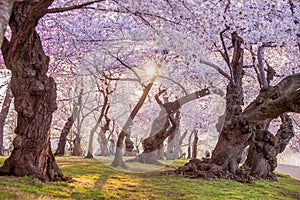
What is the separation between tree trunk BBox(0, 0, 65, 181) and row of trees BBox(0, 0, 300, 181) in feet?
0.08

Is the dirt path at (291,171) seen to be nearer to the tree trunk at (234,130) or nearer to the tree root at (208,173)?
the tree root at (208,173)

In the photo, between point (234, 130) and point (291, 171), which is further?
point (291, 171)

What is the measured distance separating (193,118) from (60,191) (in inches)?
1152

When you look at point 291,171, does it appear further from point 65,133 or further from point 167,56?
point 167,56

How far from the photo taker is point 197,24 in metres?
9.25

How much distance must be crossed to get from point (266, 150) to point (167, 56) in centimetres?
645

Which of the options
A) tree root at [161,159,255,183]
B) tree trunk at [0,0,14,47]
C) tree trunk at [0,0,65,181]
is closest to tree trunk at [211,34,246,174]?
tree root at [161,159,255,183]

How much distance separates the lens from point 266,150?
15711 millimetres

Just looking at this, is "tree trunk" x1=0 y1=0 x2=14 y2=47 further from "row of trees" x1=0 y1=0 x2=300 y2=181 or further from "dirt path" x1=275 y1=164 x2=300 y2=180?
"dirt path" x1=275 y1=164 x2=300 y2=180

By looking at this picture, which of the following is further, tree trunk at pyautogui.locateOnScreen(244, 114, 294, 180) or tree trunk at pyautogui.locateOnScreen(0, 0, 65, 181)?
tree trunk at pyautogui.locateOnScreen(244, 114, 294, 180)

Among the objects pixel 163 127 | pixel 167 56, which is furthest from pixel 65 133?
pixel 167 56

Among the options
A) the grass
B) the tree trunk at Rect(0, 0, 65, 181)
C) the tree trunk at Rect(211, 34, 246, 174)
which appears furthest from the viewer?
the tree trunk at Rect(211, 34, 246, 174)

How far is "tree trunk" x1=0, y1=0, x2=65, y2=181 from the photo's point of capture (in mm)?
9202

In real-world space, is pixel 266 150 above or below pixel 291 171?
above
